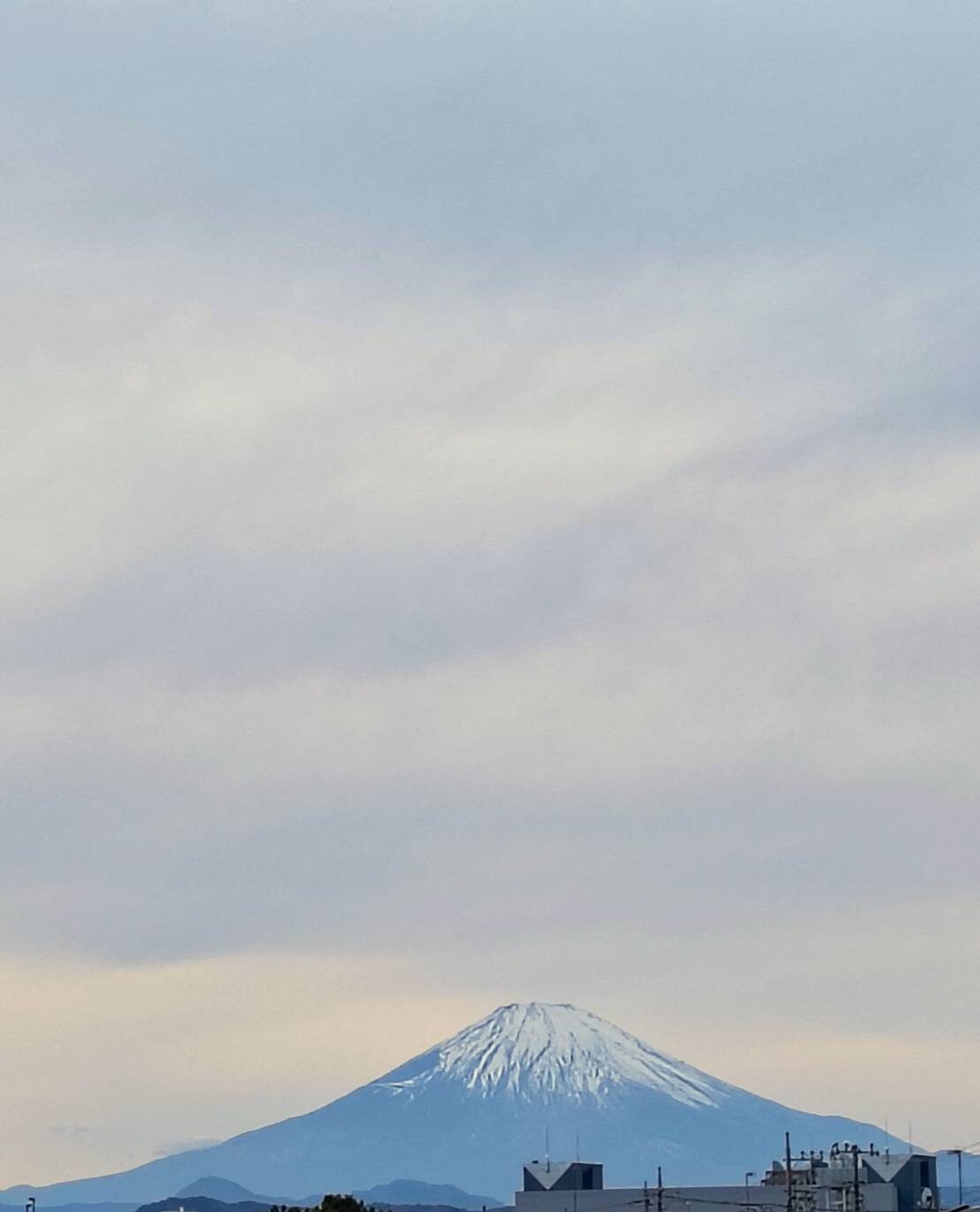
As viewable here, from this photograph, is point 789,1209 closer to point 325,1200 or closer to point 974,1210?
point 974,1210

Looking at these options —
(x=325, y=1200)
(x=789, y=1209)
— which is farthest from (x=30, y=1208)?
(x=789, y=1209)

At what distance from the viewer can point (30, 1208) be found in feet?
605

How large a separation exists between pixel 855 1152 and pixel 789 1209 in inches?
1372

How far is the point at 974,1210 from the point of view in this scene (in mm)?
176375

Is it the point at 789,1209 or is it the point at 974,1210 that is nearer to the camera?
the point at 789,1209

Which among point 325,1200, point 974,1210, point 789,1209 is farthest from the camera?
point 325,1200

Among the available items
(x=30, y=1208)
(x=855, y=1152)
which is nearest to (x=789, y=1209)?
(x=855, y=1152)

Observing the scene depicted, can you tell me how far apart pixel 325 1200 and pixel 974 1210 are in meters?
48.1

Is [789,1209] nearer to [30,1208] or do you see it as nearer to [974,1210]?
[974,1210]

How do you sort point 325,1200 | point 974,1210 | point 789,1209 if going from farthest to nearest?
1. point 325,1200
2. point 974,1210
3. point 789,1209

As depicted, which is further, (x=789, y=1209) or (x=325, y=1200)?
(x=325, y=1200)

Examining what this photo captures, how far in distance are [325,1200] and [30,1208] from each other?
72.1ft

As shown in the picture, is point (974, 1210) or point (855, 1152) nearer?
point (974, 1210)

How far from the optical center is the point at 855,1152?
648 ft
